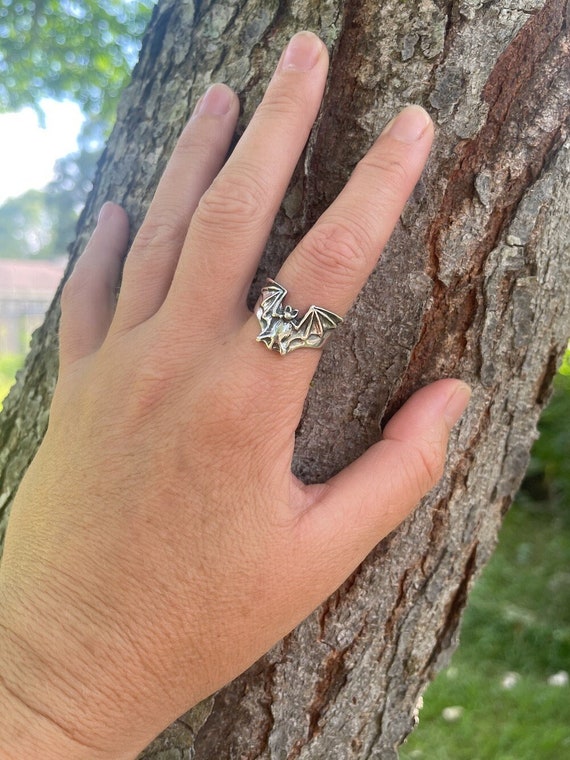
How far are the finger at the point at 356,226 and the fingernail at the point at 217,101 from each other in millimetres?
369

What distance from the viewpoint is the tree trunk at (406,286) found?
1.28 metres

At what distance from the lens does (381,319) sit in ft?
4.41

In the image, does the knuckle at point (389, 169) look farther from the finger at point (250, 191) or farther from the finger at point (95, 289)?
the finger at point (95, 289)

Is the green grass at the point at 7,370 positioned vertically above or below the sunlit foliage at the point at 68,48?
below

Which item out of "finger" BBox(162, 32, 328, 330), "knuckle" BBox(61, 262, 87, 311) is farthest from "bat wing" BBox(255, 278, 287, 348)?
"knuckle" BBox(61, 262, 87, 311)

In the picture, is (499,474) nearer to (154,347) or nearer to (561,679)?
(154,347)

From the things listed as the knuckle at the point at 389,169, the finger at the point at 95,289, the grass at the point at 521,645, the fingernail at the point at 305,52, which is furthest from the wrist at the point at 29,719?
the grass at the point at 521,645

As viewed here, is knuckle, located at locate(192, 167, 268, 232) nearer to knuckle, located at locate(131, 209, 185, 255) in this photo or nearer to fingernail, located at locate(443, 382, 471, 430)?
knuckle, located at locate(131, 209, 185, 255)

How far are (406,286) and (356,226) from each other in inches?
8.1

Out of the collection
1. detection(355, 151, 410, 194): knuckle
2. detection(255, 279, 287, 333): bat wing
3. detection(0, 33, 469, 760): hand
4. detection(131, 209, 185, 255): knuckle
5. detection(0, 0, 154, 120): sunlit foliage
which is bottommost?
detection(0, 33, 469, 760): hand

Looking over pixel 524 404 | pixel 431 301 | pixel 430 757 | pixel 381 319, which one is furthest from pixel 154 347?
pixel 430 757

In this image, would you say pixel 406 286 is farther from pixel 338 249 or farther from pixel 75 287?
pixel 75 287

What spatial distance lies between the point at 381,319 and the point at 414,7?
606mm

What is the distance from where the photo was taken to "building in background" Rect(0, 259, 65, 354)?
635 inches
